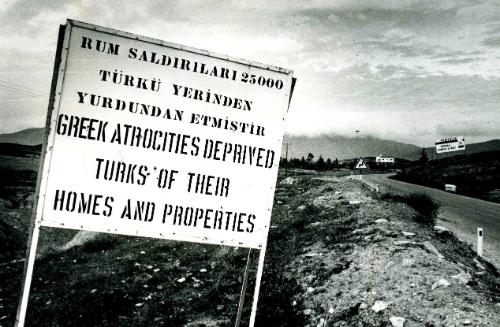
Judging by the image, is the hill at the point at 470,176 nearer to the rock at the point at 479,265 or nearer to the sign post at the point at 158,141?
the rock at the point at 479,265

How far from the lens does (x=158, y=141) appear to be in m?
3.10

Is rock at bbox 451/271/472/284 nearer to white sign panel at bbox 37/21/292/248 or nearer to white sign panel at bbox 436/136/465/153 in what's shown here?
white sign panel at bbox 37/21/292/248

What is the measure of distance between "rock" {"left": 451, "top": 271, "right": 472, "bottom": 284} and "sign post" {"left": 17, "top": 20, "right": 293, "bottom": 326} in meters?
3.12

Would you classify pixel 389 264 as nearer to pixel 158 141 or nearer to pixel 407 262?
pixel 407 262

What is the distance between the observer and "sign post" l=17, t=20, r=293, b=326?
2.88m

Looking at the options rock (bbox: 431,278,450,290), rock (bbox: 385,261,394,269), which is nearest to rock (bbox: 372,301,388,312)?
rock (bbox: 431,278,450,290)

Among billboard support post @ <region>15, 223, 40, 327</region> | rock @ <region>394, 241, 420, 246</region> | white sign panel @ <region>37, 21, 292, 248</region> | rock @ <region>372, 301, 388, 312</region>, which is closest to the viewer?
billboard support post @ <region>15, 223, 40, 327</region>

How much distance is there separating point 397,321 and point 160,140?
3.18m

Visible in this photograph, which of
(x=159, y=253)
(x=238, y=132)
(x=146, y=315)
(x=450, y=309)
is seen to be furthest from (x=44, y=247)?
(x=450, y=309)

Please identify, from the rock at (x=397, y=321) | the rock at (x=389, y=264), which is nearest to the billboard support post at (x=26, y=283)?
the rock at (x=397, y=321)

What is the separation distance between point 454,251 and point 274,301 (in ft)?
11.4

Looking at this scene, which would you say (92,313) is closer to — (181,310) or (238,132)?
(181,310)

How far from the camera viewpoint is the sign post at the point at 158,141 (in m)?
2.88

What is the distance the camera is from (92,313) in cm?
474
